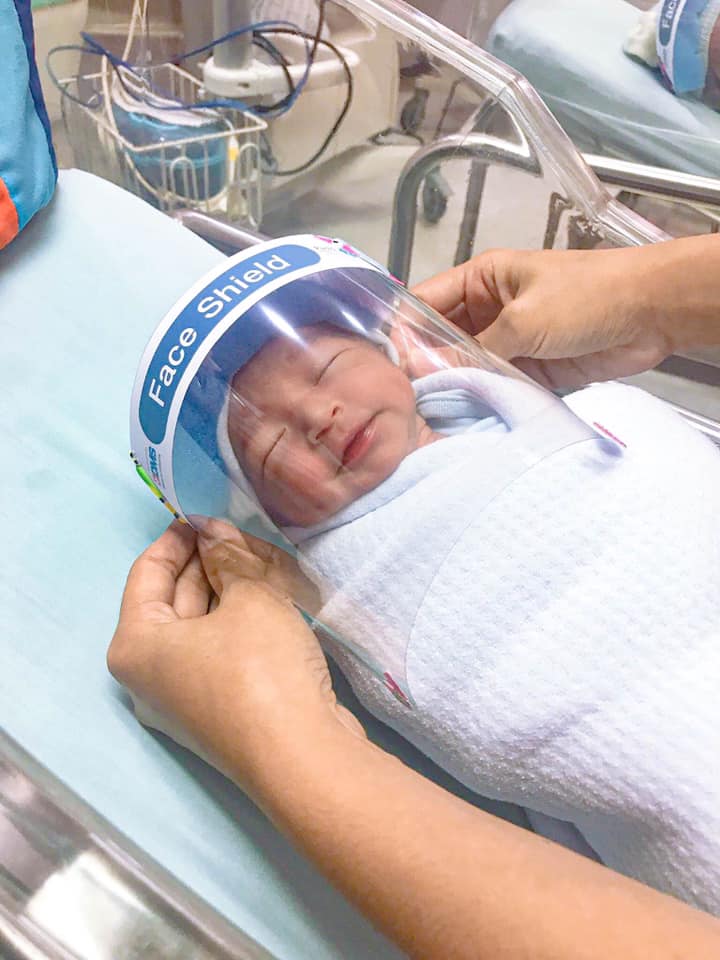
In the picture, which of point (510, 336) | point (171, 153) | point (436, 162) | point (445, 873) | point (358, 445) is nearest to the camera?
point (445, 873)

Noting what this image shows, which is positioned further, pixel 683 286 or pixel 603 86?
pixel 603 86

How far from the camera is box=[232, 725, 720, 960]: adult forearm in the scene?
0.42 m

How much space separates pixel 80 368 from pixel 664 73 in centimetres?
162

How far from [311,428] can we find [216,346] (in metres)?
0.10

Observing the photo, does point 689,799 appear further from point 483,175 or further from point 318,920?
point 483,175

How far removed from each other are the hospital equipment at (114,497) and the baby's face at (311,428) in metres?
0.18

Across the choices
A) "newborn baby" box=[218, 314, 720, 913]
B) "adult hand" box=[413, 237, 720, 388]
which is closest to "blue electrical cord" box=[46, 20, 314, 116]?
"adult hand" box=[413, 237, 720, 388]

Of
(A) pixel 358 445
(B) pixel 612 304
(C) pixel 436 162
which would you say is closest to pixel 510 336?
(B) pixel 612 304

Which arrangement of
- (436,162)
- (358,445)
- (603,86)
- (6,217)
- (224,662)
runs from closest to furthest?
(224,662) < (358,445) < (6,217) < (436,162) < (603,86)

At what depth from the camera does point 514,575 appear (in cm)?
60

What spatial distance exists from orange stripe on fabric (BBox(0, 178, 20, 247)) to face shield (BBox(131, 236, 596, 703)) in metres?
0.43

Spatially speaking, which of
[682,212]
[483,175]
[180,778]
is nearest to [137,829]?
[180,778]

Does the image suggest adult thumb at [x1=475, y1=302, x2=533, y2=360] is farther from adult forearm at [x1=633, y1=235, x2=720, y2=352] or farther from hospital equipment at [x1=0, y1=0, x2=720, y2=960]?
hospital equipment at [x1=0, y1=0, x2=720, y2=960]

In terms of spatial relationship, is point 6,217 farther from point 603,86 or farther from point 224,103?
point 603,86
